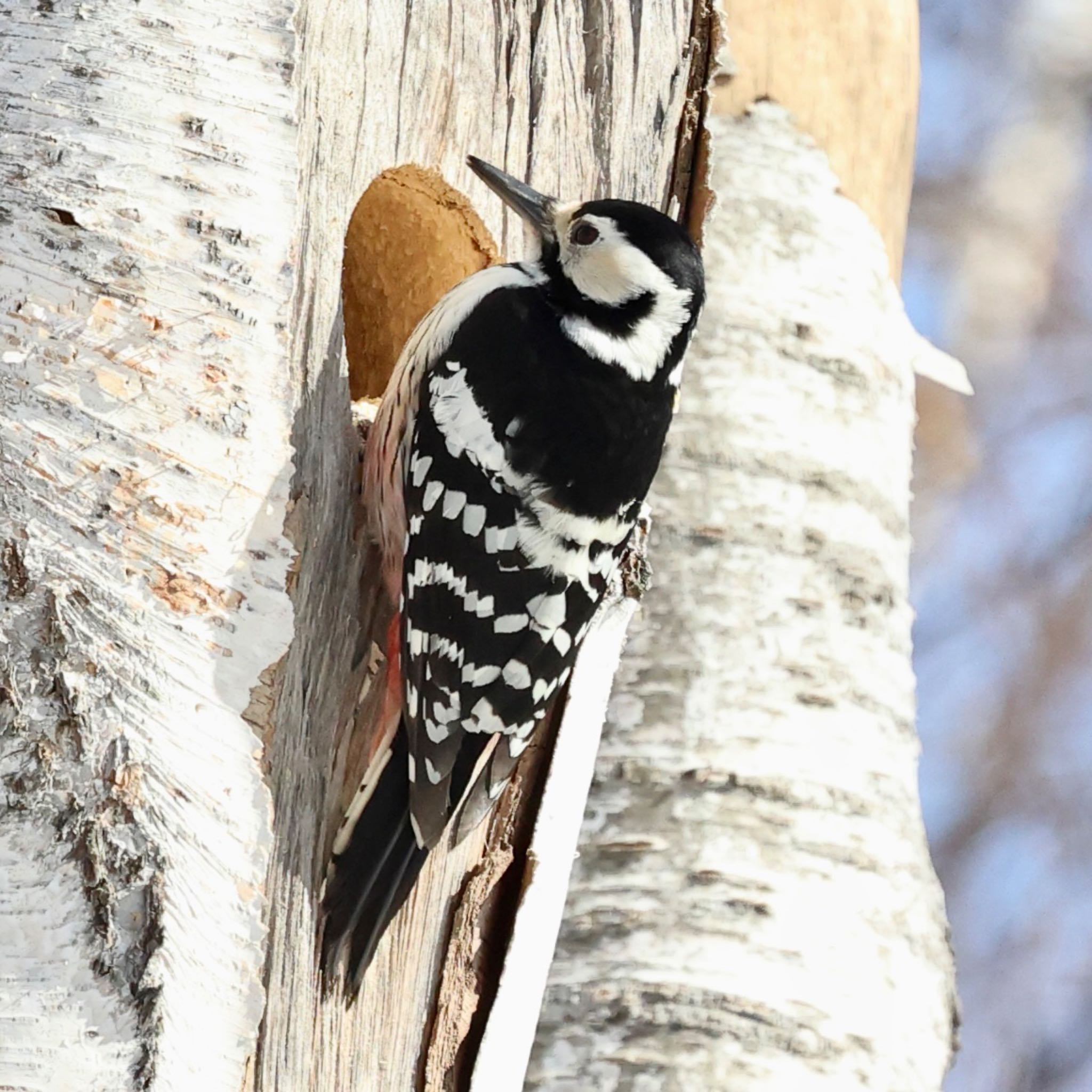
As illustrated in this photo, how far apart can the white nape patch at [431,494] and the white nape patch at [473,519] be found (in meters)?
0.04

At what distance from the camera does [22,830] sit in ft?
4.68

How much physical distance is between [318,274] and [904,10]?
1652 mm

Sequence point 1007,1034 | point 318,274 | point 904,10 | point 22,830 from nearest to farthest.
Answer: point 22,830 → point 318,274 → point 904,10 → point 1007,1034

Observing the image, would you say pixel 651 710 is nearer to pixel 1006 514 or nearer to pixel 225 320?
pixel 225 320

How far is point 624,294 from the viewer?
218 centimetres

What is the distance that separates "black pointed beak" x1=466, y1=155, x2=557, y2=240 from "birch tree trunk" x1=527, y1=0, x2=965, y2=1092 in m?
0.64

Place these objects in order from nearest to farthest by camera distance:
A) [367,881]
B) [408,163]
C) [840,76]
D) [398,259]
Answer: [367,881] → [408,163] → [398,259] → [840,76]

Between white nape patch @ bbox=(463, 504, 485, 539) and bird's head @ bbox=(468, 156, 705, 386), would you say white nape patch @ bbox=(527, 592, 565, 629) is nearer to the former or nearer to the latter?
white nape patch @ bbox=(463, 504, 485, 539)

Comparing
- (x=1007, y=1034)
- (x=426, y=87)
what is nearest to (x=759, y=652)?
(x=426, y=87)

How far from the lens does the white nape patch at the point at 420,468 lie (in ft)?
6.49

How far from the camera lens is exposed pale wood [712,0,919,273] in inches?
111

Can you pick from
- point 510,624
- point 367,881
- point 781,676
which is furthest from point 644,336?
point 367,881

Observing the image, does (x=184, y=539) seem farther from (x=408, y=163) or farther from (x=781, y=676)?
(x=781, y=676)

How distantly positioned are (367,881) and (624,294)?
92cm
